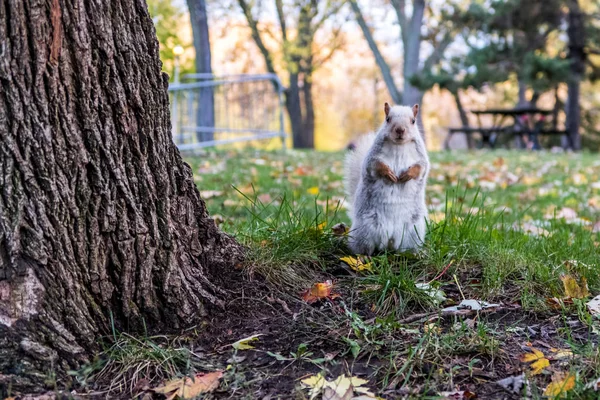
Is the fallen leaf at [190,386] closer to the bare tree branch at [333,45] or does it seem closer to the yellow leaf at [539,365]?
the yellow leaf at [539,365]

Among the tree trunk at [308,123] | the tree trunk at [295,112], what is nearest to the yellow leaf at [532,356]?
the tree trunk at [295,112]

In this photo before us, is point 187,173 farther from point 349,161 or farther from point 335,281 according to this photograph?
point 349,161

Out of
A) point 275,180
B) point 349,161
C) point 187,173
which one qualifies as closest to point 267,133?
point 275,180

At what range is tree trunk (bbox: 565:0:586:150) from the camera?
599 inches

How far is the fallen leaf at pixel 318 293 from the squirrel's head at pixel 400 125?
0.65 meters

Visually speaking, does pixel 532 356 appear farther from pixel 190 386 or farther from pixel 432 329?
pixel 190 386

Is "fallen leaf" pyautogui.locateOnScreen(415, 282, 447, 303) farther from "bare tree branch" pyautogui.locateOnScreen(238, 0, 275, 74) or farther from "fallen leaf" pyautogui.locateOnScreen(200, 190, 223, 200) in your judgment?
"bare tree branch" pyautogui.locateOnScreen(238, 0, 275, 74)

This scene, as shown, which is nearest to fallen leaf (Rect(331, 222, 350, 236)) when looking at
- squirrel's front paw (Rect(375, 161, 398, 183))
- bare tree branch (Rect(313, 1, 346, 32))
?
squirrel's front paw (Rect(375, 161, 398, 183))

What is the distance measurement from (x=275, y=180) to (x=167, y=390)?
403cm

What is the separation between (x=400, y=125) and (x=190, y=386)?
1263 millimetres

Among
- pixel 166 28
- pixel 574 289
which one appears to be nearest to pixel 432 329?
pixel 574 289

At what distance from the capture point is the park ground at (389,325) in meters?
1.61

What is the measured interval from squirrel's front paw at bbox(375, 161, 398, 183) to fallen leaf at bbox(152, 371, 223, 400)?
105cm

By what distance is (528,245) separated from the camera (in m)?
2.59
